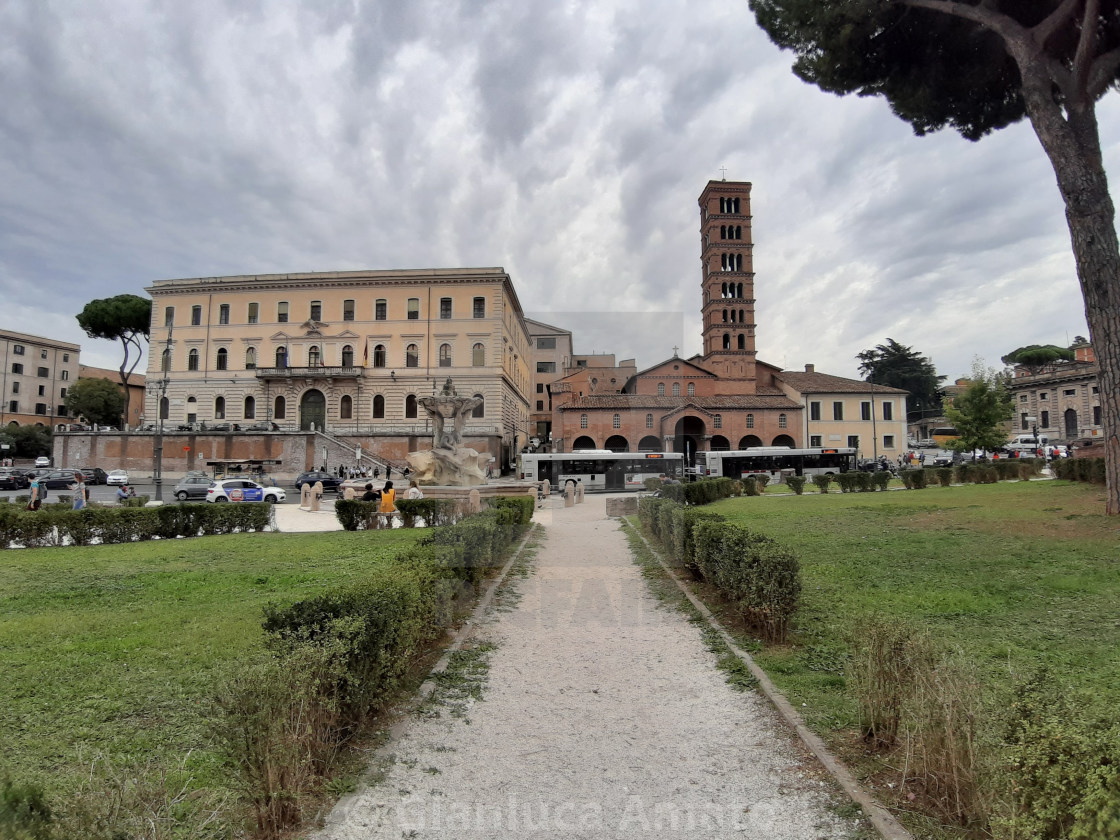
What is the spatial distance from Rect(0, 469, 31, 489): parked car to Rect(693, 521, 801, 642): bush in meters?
40.8

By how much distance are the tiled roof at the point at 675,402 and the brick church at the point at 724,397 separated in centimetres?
8

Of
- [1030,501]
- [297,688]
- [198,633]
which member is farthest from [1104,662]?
[1030,501]

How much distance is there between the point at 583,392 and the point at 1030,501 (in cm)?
4636

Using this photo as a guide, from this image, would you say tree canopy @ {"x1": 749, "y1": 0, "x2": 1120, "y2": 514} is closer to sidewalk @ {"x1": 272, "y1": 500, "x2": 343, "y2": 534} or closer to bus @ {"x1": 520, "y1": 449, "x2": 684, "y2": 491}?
sidewalk @ {"x1": 272, "y1": 500, "x2": 343, "y2": 534}

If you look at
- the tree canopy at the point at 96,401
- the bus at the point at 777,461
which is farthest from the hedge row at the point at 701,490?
the tree canopy at the point at 96,401

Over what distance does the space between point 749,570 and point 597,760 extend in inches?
127

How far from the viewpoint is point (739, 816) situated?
11.2 ft

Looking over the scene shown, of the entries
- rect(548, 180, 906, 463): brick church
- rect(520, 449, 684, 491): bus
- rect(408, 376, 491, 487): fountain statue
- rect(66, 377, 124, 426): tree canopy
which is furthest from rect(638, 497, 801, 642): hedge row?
rect(66, 377, 124, 426): tree canopy

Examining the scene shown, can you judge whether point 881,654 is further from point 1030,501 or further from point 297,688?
point 1030,501

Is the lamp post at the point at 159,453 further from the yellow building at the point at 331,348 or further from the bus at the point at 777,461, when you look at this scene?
the bus at the point at 777,461

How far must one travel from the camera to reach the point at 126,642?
5965 mm

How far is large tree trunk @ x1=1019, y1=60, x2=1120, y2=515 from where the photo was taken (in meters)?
12.1

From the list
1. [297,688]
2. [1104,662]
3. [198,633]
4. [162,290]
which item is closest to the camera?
[297,688]

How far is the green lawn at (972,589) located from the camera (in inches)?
201
